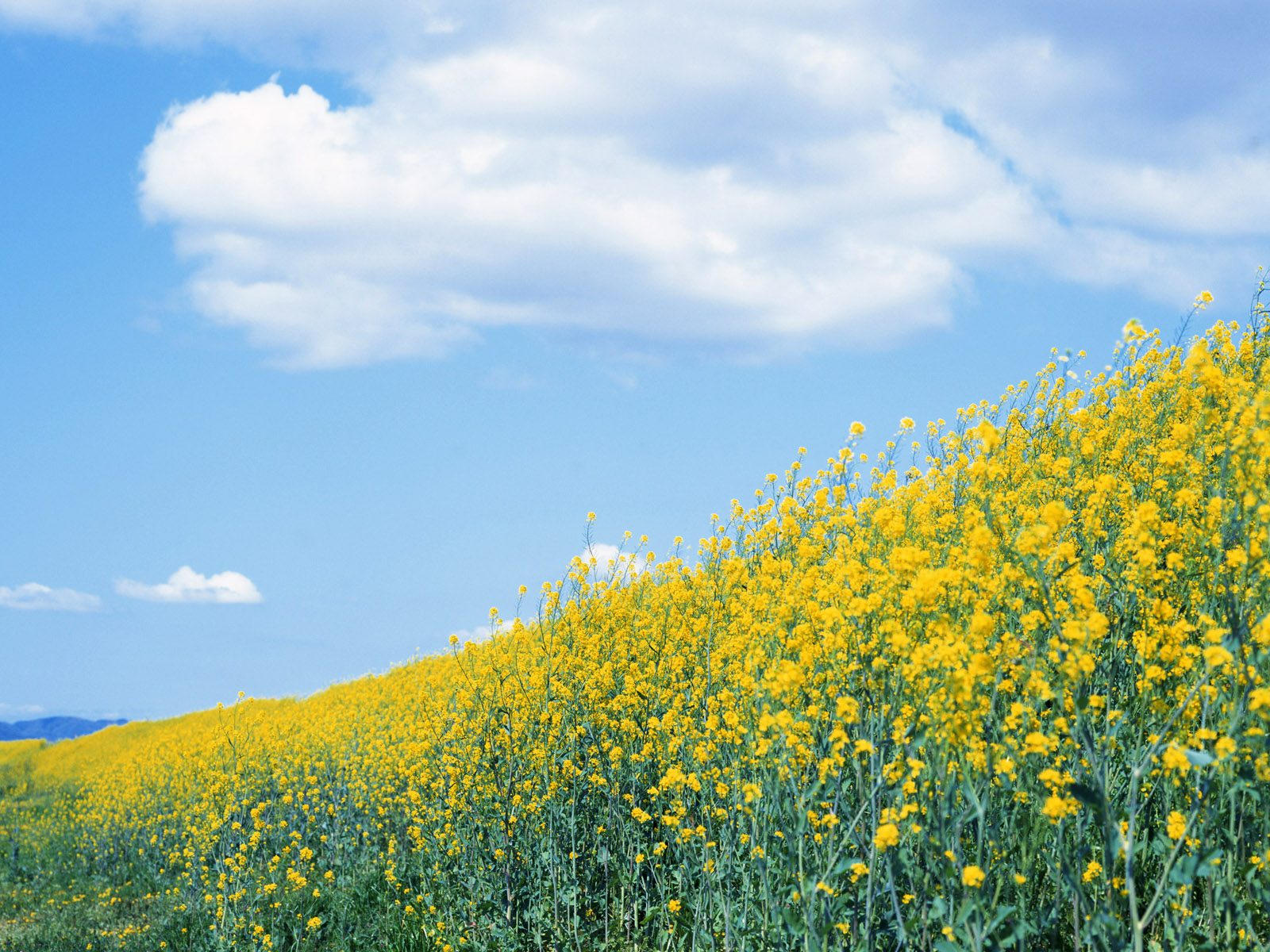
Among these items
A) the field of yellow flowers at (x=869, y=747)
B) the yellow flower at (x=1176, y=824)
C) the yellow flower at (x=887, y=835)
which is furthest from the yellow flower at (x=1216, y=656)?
the yellow flower at (x=887, y=835)

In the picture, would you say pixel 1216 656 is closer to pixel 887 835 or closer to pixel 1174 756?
pixel 1174 756

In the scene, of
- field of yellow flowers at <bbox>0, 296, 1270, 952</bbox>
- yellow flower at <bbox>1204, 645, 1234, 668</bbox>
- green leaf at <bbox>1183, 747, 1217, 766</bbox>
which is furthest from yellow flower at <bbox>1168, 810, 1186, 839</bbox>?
yellow flower at <bbox>1204, 645, 1234, 668</bbox>

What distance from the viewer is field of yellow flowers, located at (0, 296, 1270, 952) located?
3.31 metres

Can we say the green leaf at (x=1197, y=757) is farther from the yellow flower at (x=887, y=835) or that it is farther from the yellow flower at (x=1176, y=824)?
the yellow flower at (x=887, y=835)

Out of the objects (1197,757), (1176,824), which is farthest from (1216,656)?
(1176,824)

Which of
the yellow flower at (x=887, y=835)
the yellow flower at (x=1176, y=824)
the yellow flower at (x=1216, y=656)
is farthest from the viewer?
the yellow flower at (x=1176, y=824)

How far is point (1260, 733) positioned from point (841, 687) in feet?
5.28

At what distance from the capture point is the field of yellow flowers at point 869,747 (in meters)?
3.31

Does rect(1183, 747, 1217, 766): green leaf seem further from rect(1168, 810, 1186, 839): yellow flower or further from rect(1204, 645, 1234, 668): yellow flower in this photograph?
rect(1168, 810, 1186, 839): yellow flower

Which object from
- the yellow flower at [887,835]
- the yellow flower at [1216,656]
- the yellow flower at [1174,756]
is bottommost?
the yellow flower at [887,835]

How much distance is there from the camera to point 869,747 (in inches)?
132

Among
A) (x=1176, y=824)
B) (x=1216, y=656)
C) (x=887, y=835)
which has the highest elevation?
(x=1216, y=656)

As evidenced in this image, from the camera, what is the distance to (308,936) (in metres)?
7.61

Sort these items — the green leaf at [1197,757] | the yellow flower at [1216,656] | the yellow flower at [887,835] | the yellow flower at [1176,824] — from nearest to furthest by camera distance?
the green leaf at [1197,757]
the yellow flower at [1216,656]
the yellow flower at [887,835]
the yellow flower at [1176,824]
